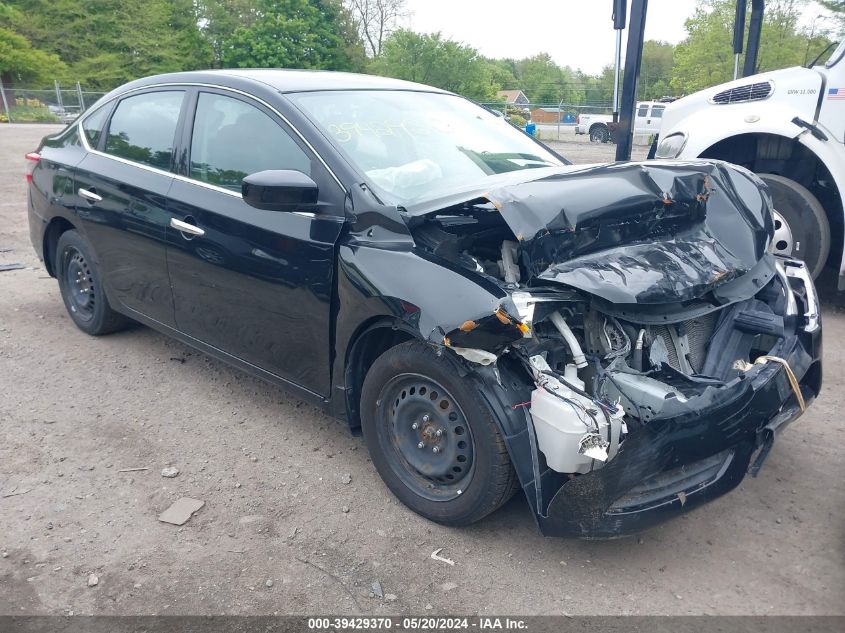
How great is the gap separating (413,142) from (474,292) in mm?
1327

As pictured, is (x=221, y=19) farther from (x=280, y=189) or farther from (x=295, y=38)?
(x=280, y=189)

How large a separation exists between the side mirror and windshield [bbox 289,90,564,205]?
0.28 m

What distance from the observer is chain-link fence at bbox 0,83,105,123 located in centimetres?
3497

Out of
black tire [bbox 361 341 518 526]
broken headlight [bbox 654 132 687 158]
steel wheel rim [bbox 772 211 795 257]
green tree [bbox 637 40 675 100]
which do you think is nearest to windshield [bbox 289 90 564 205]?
black tire [bbox 361 341 518 526]

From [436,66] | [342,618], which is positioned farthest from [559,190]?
[436,66]

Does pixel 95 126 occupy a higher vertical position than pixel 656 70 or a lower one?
lower

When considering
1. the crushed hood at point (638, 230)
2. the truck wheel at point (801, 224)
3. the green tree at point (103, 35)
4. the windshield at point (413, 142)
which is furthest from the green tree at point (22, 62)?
the crushed hood at point (638, 230)

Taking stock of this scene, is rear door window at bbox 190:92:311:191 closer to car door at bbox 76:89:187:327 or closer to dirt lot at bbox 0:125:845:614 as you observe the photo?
car door at bbox 76:89:187:327

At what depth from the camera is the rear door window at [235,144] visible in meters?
3.48

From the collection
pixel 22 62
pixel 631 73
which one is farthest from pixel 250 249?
pixel 22 62

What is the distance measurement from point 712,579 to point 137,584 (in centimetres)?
224

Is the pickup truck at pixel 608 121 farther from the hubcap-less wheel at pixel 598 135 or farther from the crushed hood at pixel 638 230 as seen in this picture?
the crushed hood at pixel 638 230

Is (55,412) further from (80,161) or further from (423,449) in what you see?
(423,449)

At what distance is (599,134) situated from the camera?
109 feet
